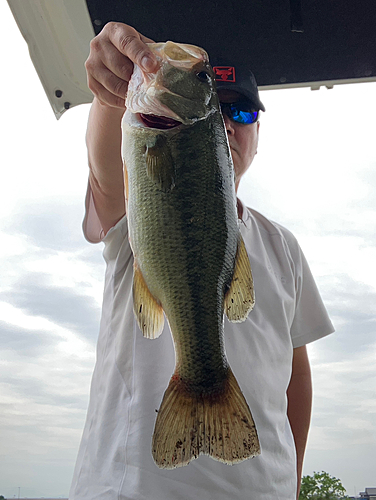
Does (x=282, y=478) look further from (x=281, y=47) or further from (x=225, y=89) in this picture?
(x=281, y=47)

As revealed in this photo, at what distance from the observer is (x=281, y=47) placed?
2.34m

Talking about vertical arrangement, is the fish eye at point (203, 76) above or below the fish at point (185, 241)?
above

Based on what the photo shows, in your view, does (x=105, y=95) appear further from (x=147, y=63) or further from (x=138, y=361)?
(x=138, y=361)

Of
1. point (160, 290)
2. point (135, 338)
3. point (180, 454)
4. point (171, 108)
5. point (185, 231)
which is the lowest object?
point (135, 338)

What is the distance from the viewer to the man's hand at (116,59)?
3.79 feet

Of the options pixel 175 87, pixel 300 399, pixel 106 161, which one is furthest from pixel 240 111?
pixel 300 399

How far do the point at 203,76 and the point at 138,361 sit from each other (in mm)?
970

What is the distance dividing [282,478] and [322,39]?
2.13 m

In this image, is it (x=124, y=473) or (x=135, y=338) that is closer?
(x=124, y=473)

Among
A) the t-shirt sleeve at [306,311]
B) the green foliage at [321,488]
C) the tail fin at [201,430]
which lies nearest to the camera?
the tail fin at [201,430]

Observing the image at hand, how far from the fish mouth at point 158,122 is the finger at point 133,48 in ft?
0.40

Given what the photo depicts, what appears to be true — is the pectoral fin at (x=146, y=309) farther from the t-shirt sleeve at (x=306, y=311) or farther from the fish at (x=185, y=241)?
the t-shirt sleeve at (x=306, y=311)

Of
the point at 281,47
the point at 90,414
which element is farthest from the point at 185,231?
the point at 281,47

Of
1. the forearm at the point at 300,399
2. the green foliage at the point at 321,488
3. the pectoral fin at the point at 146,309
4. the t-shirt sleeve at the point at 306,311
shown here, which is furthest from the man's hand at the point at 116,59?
the green foliage at the point at 321,488
